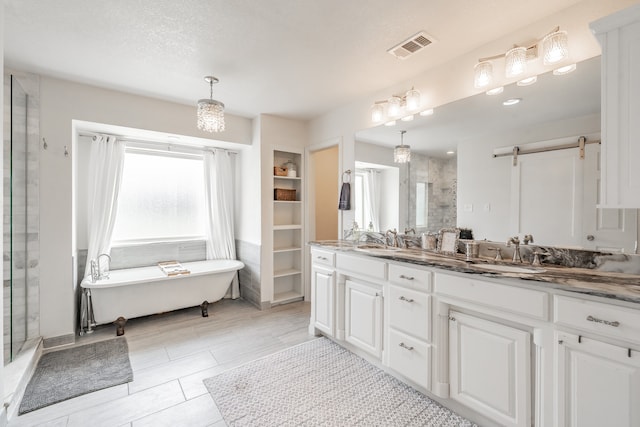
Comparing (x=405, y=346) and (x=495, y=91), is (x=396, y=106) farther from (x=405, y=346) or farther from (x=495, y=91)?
(x=405, y=346)

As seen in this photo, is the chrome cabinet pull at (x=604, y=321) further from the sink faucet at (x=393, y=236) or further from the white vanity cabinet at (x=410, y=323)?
the sink faucet at (x=393, y=236)

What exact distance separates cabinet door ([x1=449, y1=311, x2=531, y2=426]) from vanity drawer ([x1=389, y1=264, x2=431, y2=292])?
0.24 metres

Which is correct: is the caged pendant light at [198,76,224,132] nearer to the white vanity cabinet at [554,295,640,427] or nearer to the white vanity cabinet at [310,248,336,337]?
the white vanity cabinet at [310,248,336,337]

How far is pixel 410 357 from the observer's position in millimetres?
1926

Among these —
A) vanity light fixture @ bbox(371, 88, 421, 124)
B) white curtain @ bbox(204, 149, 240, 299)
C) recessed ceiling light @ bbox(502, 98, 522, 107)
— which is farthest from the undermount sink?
white curtain @ bbox(204, 149, 240, 299)

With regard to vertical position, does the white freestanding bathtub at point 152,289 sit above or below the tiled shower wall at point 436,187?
below

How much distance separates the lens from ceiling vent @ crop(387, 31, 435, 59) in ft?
6.49

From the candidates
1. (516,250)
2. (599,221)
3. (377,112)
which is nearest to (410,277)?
(516,250)

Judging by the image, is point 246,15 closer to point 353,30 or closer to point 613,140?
point 353,30

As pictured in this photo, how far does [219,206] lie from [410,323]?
9.99 feet

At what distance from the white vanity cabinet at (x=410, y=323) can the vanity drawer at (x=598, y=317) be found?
67 cm

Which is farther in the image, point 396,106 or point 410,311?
point 396,106

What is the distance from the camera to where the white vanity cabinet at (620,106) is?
50.0 inches

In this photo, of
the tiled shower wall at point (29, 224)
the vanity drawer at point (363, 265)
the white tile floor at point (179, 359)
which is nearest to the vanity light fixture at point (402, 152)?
the vanity drawer at point (363, 265)
